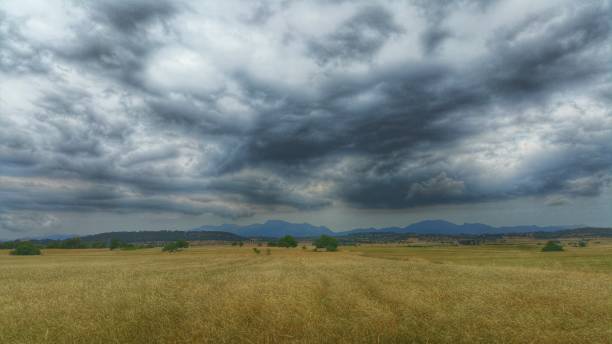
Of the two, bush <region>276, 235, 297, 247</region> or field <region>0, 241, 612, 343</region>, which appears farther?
bush <region>276, 235, 297, 247</region>

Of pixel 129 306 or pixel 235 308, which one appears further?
pixel 129 306

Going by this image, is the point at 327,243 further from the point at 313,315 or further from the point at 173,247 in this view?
the point at 313,315

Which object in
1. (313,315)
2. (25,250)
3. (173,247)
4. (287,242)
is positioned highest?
(313,315)

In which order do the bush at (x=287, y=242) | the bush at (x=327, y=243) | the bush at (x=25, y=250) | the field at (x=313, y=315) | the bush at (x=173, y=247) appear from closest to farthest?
1. the field at (x=313, y=315)
2. the bush at (x=25, y=250)
3. the bush at (x=173, y=247)
4. the bush at (x=327, y=243)
5. the bush at (x=287, y=242)

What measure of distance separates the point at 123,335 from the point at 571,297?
23423 mm

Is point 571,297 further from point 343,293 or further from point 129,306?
point 129,306

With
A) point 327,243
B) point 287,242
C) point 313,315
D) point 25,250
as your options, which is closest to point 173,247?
point 25,250

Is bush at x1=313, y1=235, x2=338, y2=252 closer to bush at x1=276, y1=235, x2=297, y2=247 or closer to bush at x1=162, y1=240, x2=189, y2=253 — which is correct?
bush at x1=276, y1=235, x2=297, y2=247

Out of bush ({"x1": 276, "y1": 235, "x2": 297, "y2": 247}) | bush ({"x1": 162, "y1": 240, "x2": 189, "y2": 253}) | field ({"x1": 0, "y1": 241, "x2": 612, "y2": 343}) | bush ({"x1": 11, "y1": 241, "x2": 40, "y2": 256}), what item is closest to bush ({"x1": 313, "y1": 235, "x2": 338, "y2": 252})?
bush ({"x1": 276, "y1": 235, "x2": 297, "y2": 247})

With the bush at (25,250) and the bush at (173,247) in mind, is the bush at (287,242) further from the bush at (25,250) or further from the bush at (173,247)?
the bush at (25,250)

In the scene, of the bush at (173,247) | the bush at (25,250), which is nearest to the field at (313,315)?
the bush at (173,247)

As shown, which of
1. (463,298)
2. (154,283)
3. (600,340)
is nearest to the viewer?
(600,340)

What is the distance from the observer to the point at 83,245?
17375cm

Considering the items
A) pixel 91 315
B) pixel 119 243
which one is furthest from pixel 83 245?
pixel 91 315
